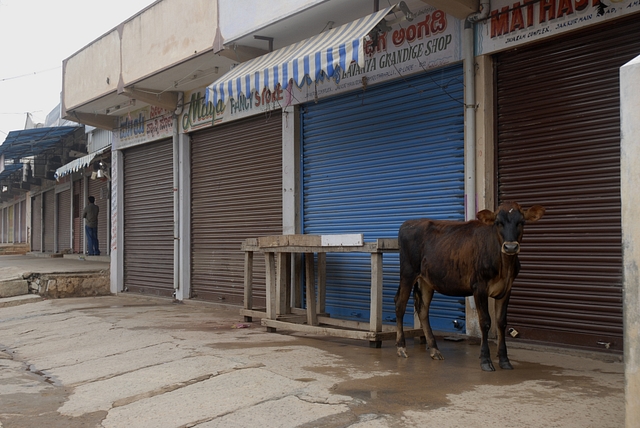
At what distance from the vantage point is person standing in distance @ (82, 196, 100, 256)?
62.4 ft

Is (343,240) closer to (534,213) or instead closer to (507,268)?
(507,268)

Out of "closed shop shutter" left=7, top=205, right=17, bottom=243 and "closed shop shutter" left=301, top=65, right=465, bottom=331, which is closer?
"closed shop shutter" left=301, top=65, right=465, bottom=331

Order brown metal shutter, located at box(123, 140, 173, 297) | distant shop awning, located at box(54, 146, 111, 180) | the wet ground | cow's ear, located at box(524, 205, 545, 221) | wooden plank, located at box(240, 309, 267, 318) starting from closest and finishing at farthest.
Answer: the wet ground → cow's ear, located at box(524, 205, 545, 221) → wooden plank, located at box(240, 309, 267, 318) → brown metal shutter, located at box(123, 140, 173, 297) → distant shop awning, located at box(54, 146, 111, 180)

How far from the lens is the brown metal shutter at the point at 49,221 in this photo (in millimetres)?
25969

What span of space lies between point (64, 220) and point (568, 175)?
22.0m

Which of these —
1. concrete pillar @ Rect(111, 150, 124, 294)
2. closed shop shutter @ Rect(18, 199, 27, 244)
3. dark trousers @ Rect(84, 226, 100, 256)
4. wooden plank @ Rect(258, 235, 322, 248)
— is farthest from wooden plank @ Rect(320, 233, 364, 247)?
closed shop shutter @ Rect(18, 199, 27, 244)

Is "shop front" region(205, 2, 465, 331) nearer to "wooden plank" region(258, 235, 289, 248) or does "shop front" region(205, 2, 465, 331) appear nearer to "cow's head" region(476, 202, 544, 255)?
"wooden plank" region(258, 235, 289, 248)

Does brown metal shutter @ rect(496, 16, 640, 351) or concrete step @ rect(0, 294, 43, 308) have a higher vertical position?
brown metal shutter @ rect(496, 16, 640, 351)

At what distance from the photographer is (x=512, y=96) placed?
699cm

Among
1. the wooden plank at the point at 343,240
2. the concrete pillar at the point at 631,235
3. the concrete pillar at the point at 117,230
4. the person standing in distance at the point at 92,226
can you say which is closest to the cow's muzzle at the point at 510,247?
the wooden plank at the point at 343,240

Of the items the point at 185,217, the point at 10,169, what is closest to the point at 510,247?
the point at 185,217

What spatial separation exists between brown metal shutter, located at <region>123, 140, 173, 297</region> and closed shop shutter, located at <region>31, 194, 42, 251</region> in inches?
600

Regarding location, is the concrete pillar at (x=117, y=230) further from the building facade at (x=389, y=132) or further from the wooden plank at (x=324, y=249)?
the wooden plank at (x=324, y=249)

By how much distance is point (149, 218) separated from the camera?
14.1 m
